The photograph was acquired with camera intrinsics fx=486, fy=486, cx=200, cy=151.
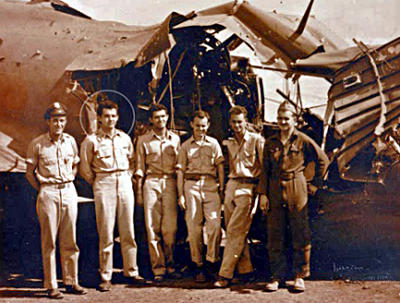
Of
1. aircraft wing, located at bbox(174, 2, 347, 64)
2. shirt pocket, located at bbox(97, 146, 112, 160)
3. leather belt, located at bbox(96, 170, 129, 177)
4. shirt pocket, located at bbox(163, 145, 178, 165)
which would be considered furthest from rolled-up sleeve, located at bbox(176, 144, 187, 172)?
aircraft wing, located at bbox(174, 2, 347, 64)

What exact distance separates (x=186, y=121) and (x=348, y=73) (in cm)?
242

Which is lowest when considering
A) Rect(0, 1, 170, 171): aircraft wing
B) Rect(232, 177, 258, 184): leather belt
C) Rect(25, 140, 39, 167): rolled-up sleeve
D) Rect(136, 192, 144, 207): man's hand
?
Rect(136, 192, 144, 207): man's hand

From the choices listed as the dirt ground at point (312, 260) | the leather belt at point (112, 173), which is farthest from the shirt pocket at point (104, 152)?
the dirt ground at point (312, 260)

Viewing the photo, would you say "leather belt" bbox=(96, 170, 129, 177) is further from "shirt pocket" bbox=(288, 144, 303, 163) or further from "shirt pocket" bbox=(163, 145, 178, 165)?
"shirt pocket" bbox=(288, 144, 303, 163)

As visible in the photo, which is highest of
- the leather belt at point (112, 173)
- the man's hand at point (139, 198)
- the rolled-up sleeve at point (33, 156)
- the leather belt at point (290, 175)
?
the rolled-up sleeve at point (33, 156)

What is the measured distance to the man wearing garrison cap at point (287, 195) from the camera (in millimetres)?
5316

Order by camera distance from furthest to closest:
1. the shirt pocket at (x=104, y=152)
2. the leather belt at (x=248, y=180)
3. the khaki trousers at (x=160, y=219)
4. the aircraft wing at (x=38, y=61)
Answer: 1. the aircraft wing at (x=38, y=61)
2. the khaki trousers at (x=160, y=219)
3. the leather belt at (x=248, y=180)
4. the shirt pocket at (x=104, y=152)

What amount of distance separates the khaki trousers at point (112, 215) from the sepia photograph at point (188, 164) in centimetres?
2

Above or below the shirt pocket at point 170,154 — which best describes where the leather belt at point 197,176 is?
below

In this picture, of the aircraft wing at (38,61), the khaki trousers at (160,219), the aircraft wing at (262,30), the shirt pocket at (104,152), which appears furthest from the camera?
the aircraft wing at (262,30)

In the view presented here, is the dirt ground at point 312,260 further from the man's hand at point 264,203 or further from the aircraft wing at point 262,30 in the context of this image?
the aircraft wing at point 262,30

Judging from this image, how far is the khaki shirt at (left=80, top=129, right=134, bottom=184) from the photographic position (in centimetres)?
547

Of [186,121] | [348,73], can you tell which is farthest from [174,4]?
[348,73]

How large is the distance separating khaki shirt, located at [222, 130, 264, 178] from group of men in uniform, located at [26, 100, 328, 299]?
11 millimetres
